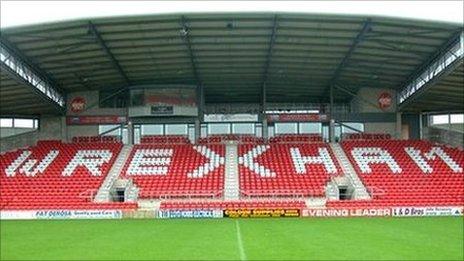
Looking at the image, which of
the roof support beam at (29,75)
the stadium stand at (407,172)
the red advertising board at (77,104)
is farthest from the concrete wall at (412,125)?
the roof support beam at (29,75)

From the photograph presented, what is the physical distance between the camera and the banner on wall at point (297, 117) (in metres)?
47.1

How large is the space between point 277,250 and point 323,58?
21.8 m

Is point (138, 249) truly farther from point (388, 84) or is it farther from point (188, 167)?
point (388, 84)

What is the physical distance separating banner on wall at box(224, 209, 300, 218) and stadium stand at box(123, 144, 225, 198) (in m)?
5.78

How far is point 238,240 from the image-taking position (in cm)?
2045

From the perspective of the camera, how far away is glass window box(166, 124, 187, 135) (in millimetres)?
47169

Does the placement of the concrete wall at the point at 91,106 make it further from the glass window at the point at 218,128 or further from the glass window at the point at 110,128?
the glass window at the point at 218,128

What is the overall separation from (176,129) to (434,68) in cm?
2085

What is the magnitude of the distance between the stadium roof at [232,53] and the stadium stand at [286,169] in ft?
15.1

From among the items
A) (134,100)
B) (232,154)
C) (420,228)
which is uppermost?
(134,100)

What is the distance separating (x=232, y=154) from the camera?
4472cm

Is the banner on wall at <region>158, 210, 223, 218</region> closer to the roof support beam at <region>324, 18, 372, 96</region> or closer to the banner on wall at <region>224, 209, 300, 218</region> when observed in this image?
the banner on wall at <region>224, 209, 300, 218</region>

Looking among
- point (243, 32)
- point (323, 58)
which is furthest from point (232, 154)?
point (243, 32)

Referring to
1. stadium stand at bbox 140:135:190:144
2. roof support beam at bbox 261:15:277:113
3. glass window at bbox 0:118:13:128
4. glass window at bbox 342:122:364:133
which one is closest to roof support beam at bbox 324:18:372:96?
glass window at bbox 342:122:364:133
